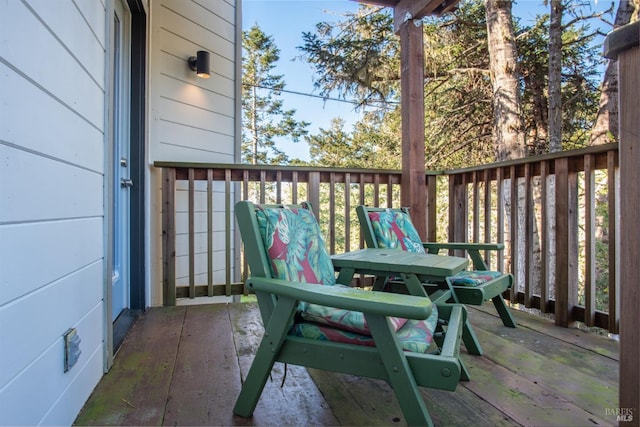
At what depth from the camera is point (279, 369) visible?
1.78 metres

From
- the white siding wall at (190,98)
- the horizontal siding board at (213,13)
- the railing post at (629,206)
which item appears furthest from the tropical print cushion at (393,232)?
the horizontal siding board at (213,13)

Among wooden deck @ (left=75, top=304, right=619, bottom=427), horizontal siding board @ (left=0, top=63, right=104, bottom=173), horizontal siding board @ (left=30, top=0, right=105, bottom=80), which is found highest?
horizontal siding board @ (left=30, top=0, right=105, bottom=80)

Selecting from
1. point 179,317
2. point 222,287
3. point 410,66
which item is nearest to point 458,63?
point 410,66

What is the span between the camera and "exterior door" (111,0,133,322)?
2.42 m

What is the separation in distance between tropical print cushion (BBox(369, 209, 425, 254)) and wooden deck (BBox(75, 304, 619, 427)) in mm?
708

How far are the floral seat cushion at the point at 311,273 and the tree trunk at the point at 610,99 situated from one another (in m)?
5.96

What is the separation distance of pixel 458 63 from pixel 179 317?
23.4 ft

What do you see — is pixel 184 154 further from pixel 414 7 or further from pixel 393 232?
pixel 414 7

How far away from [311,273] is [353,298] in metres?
0.55

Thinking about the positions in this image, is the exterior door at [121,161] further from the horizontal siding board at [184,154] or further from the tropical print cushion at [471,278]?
the tropical print cushion at [471,278]

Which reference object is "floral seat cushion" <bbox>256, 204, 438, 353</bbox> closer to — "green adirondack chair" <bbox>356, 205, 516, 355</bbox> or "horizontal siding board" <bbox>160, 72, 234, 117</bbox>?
"green adirondack chair" <bbox>356, 205, 516, 355</bbox>

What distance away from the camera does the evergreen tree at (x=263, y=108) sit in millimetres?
12930

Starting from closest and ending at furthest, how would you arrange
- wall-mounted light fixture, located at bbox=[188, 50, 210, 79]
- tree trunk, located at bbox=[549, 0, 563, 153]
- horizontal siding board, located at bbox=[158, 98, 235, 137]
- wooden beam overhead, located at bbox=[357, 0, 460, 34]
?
wooden beam overhead, located at bbox=[357, 0, 460, 34]
horizontal siding board, located at bbox=[158, 98, 235, 137]
wall-mounted light fixture, located at bbox=[188, 50, 210, 79]
tree trunk, located at bbox=[549, 0, 563, 153]

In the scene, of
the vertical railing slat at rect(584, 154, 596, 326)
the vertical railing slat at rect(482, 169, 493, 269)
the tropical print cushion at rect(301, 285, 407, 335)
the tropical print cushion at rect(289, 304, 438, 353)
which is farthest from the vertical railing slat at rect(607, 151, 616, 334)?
the tropical print cushion at rect(301, 285, 407, 335)
